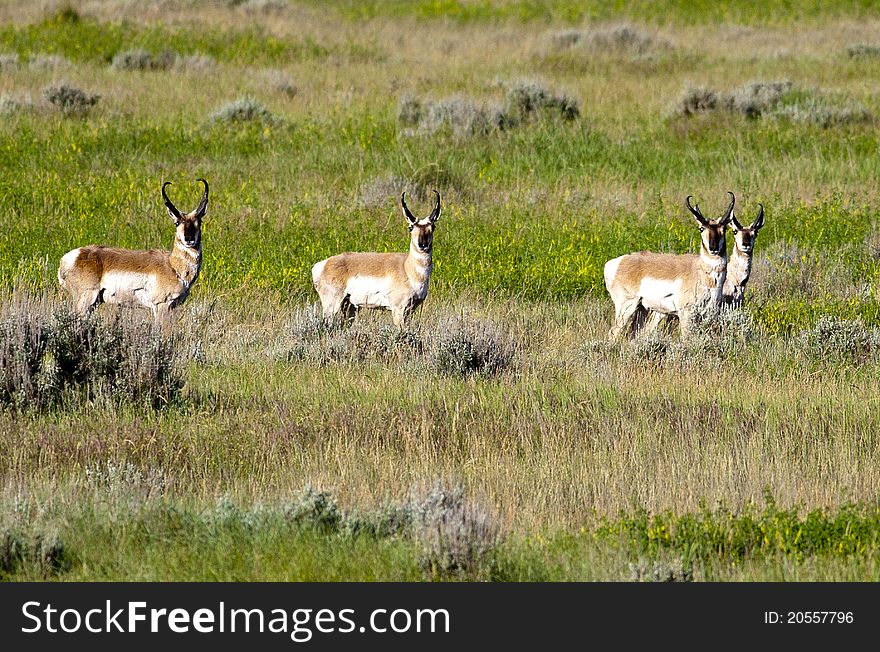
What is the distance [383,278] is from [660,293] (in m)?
Answer: 2.39

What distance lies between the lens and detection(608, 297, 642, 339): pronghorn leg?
448 inches

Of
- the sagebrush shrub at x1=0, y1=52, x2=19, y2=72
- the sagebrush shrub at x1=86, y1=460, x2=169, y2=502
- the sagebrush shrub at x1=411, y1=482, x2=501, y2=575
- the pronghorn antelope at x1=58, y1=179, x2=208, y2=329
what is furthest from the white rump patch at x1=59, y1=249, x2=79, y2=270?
the sagebrush shrub at x1=0, y1=52, x2=19, y2=72

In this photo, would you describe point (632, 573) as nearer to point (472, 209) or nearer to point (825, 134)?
point (472, 209)

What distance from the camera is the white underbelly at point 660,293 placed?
11.1 metres

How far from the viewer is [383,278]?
36.2 ft

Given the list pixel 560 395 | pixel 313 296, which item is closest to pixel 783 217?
pixel 313 296

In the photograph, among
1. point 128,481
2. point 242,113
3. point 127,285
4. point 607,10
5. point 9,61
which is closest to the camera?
point 128,481

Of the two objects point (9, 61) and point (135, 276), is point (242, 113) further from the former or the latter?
point (135, 276)

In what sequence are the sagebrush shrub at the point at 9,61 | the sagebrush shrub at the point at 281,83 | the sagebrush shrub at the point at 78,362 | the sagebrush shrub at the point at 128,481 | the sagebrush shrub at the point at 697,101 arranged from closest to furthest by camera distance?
the sagebrush shrub at the point at 128,481
the sagebrush shrub at the point at 78,362
the sagebrush shrub at the point at 697,101
the sagebrush shrub at the point at 281,83
the sagebrush shrub at the point at 9,61

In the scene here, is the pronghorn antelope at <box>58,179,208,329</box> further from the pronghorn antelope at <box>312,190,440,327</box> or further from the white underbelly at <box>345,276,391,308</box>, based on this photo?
the white underbelly at <box>345,276,391,308</box>

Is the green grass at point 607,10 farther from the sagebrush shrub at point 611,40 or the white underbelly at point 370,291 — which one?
the white underbelly at point 370,291

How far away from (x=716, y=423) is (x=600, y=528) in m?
2.13

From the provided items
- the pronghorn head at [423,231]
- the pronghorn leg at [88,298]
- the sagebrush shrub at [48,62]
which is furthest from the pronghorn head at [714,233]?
the sagebrush shrub at [48,62]

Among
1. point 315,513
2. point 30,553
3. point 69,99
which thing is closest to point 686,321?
point 315,513
